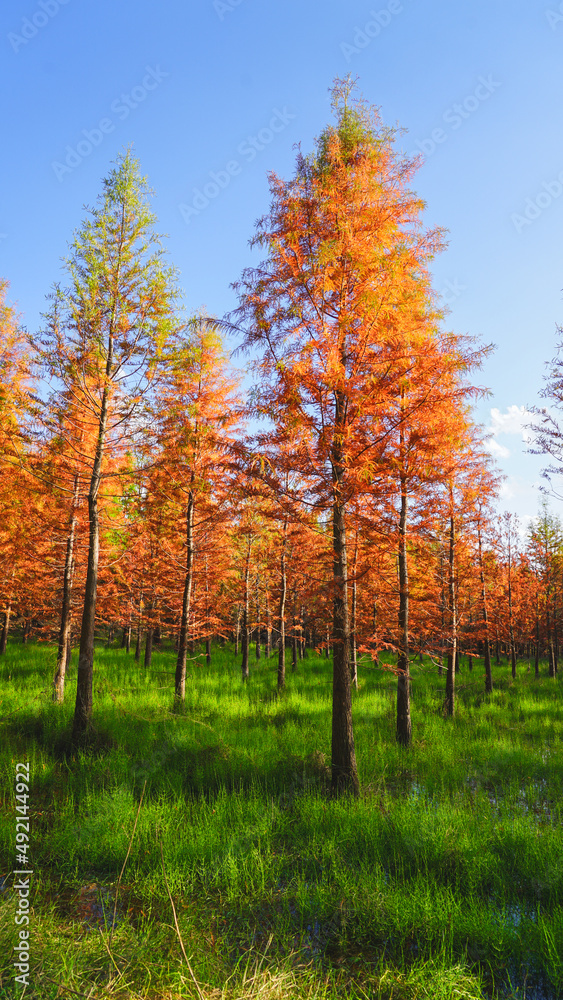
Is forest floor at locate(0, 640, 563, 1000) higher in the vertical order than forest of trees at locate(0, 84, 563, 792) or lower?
lower

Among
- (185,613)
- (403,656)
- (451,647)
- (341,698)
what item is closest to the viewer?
(341,698)

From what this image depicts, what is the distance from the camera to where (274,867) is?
5215 millimetres

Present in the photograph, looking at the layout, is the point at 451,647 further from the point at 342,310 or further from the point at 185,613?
the point at 342,310

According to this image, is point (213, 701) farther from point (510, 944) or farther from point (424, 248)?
point (424, 248)

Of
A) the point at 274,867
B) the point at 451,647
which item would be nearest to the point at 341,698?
the point at 274,867

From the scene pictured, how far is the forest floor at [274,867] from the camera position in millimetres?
3504

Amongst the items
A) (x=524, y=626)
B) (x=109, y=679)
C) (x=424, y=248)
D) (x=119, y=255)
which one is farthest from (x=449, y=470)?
(x=524, y=626)

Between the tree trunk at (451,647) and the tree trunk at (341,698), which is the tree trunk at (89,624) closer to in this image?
the tree trunk at (341,698)

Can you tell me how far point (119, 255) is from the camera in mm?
10000

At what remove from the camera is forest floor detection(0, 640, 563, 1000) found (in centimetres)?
350

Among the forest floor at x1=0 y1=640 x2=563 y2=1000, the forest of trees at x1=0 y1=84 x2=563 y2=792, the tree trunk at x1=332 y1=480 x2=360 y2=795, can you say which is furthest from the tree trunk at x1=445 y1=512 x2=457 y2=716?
the tree trunk at x1=332 y1=480 x2=360 y2=795

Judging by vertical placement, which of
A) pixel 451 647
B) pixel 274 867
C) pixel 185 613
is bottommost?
pixel 274 867

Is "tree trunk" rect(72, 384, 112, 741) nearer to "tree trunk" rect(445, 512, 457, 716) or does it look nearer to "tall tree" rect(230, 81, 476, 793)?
"tall tree" rect(230, 81, 476, 793)

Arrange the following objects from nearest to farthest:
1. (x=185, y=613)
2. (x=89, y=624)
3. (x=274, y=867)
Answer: (x=274, y=867) < (x=89, y=624) < (x=185, y=613)
